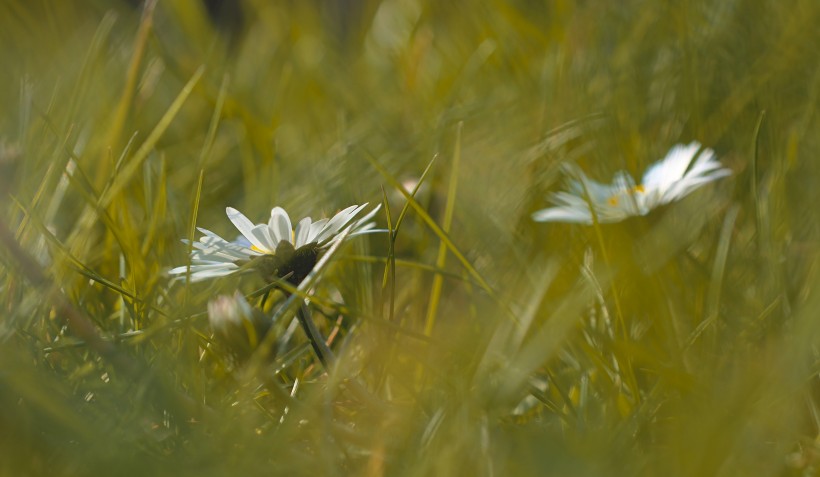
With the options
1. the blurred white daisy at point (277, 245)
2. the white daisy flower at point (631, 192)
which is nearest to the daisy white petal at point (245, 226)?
the blurred white daisy at point (277, 245)

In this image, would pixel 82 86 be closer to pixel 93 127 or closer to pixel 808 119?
pixel 93 127

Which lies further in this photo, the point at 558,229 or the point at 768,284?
the point at 558,229

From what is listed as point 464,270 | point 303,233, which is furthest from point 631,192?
point 303,233

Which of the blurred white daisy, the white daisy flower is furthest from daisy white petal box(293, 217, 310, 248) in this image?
the white daisy flower

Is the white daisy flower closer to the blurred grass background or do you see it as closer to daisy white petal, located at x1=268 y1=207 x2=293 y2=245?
the blurred grass background

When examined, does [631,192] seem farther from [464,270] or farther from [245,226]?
[245,226]

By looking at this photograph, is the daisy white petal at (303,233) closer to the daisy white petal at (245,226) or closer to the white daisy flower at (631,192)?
the daisy white petal at (245,226)

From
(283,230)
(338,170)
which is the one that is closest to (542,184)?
(338,170)
